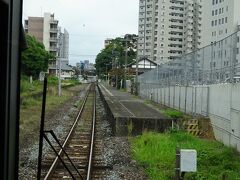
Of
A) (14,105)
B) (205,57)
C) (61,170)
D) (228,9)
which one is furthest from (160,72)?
(228,9)

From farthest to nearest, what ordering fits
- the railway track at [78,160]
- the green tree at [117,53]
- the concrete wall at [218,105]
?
the green tree at [117,53], the concrete wall at [218,105], the railway track at [78,160]

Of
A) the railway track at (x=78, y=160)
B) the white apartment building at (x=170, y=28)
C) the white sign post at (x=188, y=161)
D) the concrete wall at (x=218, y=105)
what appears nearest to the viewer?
the white sign post at (x=188, y=161)

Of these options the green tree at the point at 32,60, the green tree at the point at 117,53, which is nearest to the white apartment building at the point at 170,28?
the green tree at the point at 117,53

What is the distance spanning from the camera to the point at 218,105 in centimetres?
1538

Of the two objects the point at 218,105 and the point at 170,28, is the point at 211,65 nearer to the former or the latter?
the point at 218,105

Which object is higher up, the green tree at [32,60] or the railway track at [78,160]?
the green tree at [32,60]

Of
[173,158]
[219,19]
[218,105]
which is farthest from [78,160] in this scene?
[219,19]

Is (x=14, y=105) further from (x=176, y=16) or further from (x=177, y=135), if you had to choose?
(x=176, y=16)

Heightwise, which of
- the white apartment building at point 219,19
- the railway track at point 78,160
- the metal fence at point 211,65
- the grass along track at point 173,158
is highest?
the white apartment building at point 219,19

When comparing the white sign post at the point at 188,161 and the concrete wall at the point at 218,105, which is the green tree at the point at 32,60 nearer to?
the white sign post at the point at 188,161

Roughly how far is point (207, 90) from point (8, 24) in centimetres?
1568

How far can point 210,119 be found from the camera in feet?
54.7

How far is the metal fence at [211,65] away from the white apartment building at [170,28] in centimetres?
8863

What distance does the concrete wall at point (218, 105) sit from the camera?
41.9ft
